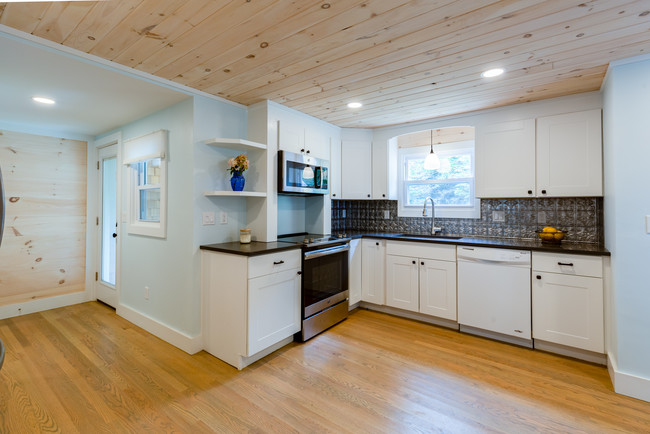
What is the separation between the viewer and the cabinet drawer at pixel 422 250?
313 cm

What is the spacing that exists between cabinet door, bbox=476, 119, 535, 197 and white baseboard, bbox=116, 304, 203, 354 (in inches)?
122

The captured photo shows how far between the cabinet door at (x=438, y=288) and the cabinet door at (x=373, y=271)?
1.55ft

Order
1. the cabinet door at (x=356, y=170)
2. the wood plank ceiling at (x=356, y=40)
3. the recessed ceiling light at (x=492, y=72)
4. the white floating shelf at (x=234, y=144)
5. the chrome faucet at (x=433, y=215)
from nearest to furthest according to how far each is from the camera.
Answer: the wood plank ceiling at (x=356, y=40)
the recessed ceiling light at (x=492, y=72)
the white floating shelf at (x=234, y=144)
the chrome faucet at (x=433, y=215)
the cabinet door at (x=356, y=170)

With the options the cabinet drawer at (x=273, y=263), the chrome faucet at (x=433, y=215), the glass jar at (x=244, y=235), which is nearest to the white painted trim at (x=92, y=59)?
the glass jar at (x=244, y=235)

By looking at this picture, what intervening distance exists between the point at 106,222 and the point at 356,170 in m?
3.34

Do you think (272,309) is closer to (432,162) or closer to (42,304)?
(432,162)

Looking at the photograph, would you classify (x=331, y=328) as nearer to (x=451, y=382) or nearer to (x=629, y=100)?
(x=451, y=382)

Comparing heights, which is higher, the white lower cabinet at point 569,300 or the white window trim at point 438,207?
the white window trim at point 438,207

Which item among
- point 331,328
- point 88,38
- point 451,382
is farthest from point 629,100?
point 88,38

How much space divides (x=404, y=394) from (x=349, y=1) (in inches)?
93.6

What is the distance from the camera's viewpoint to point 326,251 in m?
Result: 3.10

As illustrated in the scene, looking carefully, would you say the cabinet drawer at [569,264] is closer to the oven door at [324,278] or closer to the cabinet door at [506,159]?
the cabinet door at [506,159]

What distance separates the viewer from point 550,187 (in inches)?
114

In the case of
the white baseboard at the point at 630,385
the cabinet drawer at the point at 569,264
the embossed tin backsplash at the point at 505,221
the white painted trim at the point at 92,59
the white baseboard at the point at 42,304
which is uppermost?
the white painted trim at the point at 92,59
